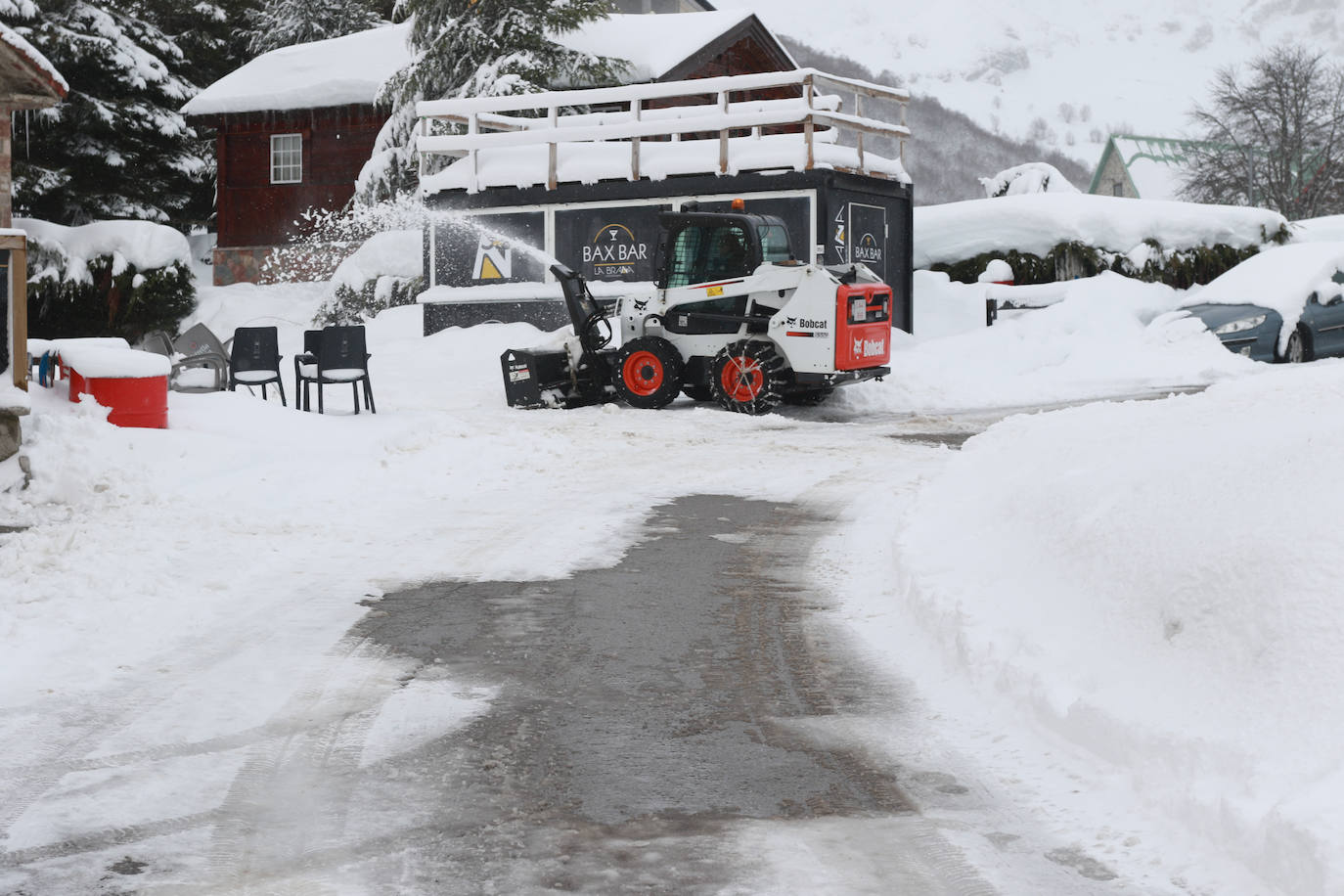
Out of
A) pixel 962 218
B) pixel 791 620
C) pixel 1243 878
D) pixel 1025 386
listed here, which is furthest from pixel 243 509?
pixel 962 218

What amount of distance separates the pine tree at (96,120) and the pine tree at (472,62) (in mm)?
5176

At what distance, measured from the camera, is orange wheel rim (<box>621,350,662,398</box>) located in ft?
52.4

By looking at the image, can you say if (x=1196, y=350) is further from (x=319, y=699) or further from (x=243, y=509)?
(x=319, y=699)

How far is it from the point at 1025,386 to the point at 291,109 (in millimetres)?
21563

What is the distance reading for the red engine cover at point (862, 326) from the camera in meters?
15.1

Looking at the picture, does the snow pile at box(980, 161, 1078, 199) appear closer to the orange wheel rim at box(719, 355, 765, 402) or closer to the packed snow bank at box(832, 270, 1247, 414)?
the packed snow bank at box(832, 270, 1247, 414)

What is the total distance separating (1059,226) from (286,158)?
1860 centimetres

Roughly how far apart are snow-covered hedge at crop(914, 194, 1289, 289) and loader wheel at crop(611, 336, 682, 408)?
415 inches

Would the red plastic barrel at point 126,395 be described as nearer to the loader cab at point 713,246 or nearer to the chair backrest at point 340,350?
the chair backrest at point 340,350

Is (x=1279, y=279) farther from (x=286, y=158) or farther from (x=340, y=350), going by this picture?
(x=286, y=158)

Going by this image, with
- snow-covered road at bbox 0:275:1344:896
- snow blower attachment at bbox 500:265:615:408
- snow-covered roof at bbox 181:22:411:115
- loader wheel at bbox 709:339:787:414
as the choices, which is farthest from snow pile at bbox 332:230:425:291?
snow-covered road at bbox 0:275:1344:896

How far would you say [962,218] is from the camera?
25.7 metres

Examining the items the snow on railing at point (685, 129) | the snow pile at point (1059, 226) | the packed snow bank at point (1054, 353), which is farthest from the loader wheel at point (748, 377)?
the snow pile at point (1059, 226)

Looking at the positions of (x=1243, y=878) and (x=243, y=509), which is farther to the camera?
(x=243, y=509)
